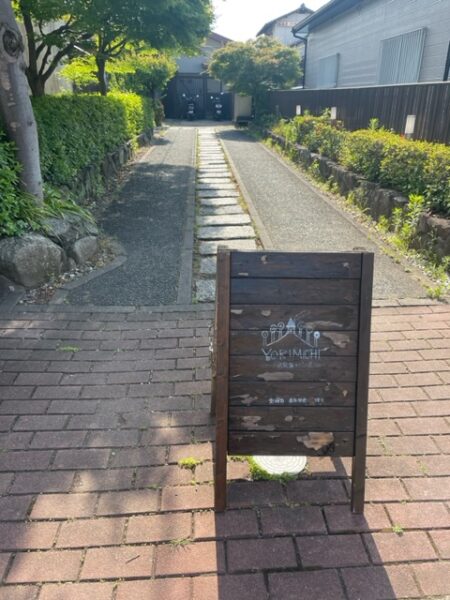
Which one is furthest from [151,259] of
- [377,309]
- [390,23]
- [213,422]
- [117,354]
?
[390,23]

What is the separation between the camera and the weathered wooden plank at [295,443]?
2.22 m

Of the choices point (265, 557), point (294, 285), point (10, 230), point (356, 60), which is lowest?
point (265, 557)

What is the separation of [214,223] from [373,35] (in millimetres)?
9218

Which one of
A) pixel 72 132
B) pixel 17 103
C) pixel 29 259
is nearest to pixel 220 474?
pixel 29 259

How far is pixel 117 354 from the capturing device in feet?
12.1

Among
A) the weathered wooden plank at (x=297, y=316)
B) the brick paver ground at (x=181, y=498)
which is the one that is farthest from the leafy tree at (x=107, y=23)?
the weathered wooden plank at (x=297, y=316)

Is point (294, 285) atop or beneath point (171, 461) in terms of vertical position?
atop

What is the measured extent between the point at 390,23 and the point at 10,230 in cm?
1131

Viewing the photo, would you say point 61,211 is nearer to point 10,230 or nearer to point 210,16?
point 10,230

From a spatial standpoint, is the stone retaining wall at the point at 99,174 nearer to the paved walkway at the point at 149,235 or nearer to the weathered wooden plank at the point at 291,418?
the paved walkway at the point at 149,235

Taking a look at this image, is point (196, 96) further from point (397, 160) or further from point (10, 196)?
point (10, 196)

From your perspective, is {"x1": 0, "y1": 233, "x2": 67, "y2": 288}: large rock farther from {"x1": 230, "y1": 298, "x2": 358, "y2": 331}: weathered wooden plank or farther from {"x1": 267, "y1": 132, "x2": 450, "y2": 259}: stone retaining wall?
{"x1": 267, "y1": 132, "x2": 450, "y2": 259}: stone retaining wall

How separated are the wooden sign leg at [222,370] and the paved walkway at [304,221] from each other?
9.28 ft

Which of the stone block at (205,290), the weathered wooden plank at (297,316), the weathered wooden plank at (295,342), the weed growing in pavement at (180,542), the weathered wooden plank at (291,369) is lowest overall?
the weed growing in pavement at (180,542)
